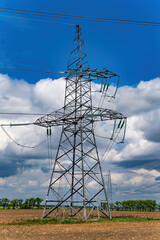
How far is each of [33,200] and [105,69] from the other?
71.1m

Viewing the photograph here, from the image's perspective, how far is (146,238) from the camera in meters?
19.9

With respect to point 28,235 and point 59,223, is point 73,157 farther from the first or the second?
point 28,235

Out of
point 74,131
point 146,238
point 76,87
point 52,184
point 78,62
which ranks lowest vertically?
point 146,238

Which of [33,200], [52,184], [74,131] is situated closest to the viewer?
[52,184]

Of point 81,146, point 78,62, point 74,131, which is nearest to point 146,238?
point 81,146

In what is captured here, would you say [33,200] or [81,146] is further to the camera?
[33,200]

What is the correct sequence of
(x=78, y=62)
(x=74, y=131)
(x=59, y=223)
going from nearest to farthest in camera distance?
(x=59, y=223) → (x=74, y=131) → (x=78, y=62)

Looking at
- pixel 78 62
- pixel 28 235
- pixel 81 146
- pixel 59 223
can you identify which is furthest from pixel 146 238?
pixel 78 62

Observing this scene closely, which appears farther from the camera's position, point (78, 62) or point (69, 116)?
point (78, 62)

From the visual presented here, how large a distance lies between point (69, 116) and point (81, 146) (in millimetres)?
4559

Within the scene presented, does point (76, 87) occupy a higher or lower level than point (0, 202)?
higher

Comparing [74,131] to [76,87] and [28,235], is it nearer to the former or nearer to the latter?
[76,87]

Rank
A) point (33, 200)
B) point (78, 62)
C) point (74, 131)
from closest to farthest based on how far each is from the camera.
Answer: point (74, 131) → point (78, 62) → point (33, 200)

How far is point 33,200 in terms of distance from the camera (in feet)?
299
